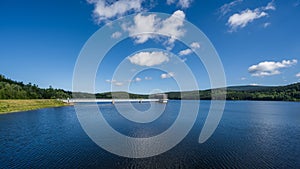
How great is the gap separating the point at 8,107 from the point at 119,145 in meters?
56.8

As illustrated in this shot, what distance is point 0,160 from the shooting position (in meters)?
16.4

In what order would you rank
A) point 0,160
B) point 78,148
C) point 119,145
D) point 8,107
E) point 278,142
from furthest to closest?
point 8,107, point 278,142, point 119,145, point 78,148, point 0,160

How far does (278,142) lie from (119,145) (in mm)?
19776

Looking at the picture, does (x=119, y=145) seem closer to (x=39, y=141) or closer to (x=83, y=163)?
(x=83, y=163)

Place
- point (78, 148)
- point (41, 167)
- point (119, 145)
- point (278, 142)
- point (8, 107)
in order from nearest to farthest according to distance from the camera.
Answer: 1. point (41, 167)
2. point (78, 148)
3. point (119, 145)
4. point (278, 142)
5. point (8, 107)

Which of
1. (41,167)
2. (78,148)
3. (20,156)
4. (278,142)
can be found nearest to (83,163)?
(41,167)

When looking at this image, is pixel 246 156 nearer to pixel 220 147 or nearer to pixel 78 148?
pixel 220 147

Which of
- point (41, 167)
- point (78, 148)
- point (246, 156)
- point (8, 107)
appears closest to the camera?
point (41, 167)

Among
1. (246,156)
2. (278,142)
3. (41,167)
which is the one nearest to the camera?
(41,167)

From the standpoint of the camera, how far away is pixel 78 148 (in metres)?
20.0

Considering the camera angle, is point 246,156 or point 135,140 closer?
point 246,156

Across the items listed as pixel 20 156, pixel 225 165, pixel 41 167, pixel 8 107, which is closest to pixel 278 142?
pixel 225 165

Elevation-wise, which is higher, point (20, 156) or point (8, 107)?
point (8, 107)

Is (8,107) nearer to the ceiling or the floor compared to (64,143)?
nearer to the ceiling
